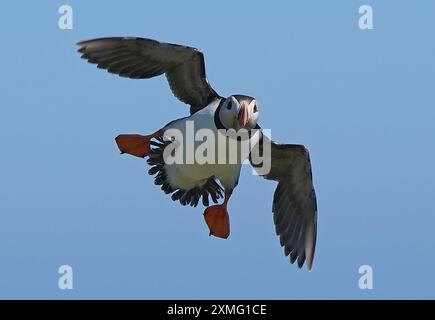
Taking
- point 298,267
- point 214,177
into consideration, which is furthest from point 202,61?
point 298,267

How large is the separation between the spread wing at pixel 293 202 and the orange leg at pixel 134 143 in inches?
41.1

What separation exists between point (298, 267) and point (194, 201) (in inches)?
42.4

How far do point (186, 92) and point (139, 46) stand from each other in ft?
1.89

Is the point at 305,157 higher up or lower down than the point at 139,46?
lower down

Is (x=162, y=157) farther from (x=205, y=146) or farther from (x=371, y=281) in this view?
(x=371, y=281)

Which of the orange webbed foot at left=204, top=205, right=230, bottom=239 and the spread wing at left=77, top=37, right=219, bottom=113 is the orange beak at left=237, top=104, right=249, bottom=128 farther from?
the orange webbed foot at left=204, top=205, right=230, bottom=239

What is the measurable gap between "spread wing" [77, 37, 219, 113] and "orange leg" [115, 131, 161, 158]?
466mm

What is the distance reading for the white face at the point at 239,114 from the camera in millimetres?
9859

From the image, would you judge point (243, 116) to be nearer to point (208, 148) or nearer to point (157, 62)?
point (208, 148)

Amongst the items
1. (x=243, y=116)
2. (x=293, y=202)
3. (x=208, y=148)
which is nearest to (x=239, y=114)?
(x=243, y=116)

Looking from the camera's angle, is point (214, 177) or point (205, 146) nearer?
point (205, 146)

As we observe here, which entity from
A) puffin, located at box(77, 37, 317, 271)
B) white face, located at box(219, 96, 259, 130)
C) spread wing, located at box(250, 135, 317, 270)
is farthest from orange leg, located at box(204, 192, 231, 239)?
white face, located at box(219, 96, 259, 130)

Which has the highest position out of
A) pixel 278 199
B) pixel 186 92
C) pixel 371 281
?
pixel 186 92

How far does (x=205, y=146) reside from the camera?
9.98 meters
